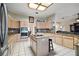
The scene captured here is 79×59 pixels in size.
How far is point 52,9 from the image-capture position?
1.41 m

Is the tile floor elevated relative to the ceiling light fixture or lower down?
lower down

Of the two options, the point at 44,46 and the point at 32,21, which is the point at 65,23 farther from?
the point at 44,46

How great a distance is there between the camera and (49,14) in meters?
1.43

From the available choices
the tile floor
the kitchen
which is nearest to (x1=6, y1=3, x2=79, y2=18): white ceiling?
the kitchen

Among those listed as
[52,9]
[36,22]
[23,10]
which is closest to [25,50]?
[36,22]

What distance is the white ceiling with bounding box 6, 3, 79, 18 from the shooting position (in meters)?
1.31

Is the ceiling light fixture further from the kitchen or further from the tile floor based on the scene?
the tile floor

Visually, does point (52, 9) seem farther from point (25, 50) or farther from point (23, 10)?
point (25, 50)

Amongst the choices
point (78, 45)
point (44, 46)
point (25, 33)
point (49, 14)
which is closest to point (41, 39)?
point (44, 46)

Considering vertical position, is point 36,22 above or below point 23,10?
below

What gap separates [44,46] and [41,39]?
0.14m

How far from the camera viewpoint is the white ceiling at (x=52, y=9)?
51.5 inches

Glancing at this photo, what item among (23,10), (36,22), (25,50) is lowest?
(25,50)

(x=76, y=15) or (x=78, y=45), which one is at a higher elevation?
(x=76, y=15)
